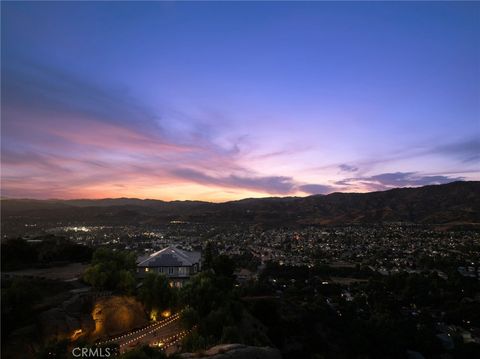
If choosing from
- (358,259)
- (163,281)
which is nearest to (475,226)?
(358,259)

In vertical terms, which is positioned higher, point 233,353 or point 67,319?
point 233,353

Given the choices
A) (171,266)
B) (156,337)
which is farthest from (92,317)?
(171,266)

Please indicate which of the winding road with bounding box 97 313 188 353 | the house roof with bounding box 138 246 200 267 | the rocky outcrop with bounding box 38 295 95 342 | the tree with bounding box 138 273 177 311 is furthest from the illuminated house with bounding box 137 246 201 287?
the rocky outcrop with bounding box 38 295 95 342

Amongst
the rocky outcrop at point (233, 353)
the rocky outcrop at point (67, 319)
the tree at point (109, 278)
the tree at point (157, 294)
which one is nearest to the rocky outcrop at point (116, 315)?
the rocky outcrop at point (67, 319)

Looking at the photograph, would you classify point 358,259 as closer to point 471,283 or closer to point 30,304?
point 471,283

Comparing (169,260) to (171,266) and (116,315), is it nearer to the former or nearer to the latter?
(171,266)

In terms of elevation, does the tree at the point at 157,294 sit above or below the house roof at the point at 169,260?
below

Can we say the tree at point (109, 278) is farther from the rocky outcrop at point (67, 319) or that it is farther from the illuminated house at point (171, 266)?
the illuminated house at point (171, 266)

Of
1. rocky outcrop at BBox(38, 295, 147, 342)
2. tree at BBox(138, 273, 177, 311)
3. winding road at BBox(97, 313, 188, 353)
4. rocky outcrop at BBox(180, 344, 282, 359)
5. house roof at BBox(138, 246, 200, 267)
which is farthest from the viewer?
house roof at BBox(138, 246, 200, 267)

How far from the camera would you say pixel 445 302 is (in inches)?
2285

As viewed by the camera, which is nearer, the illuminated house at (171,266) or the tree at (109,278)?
the tree at (109,278)

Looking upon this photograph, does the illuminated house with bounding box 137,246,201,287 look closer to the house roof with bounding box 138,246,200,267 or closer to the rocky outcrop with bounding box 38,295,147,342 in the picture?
the house roof with bounding box 138,246,200,267

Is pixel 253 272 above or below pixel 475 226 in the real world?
below

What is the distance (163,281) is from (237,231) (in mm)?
142650
